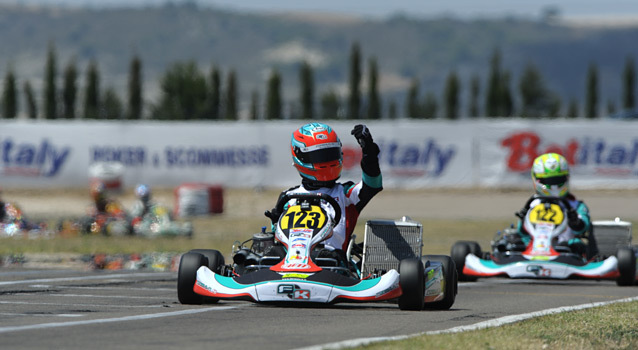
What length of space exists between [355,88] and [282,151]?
30463mm

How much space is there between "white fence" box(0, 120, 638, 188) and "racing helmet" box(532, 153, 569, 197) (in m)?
18.2

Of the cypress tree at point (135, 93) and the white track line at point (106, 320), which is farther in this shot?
the cypress tree at point (135, 93)

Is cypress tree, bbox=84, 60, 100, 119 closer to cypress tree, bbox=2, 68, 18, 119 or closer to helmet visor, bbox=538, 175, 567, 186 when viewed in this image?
cypress tree, bbox=2, 68, 18, 119

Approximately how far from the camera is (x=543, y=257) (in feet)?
50.5

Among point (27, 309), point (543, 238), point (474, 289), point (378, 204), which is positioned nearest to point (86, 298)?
point (27, 309)

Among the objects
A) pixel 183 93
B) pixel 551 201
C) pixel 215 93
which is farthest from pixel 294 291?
pixel 183 93

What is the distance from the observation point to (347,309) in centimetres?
1020

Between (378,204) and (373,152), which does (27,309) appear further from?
(378,204)

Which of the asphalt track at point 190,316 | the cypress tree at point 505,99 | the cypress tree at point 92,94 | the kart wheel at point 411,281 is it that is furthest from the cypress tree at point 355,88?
the kart wheel at point 411,281

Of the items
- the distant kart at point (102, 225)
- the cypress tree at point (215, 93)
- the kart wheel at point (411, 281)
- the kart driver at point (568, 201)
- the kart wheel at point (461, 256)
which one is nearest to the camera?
the kart wheel at point (411, 281)

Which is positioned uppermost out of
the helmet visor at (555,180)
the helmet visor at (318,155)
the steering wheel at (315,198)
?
the helmet visor at (318,155)

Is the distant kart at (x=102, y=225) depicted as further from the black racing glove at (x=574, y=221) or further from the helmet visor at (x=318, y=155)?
the helmet visor at (x=318, y=155)

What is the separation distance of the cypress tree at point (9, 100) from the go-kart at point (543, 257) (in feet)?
173

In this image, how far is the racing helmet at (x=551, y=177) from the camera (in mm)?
16484
